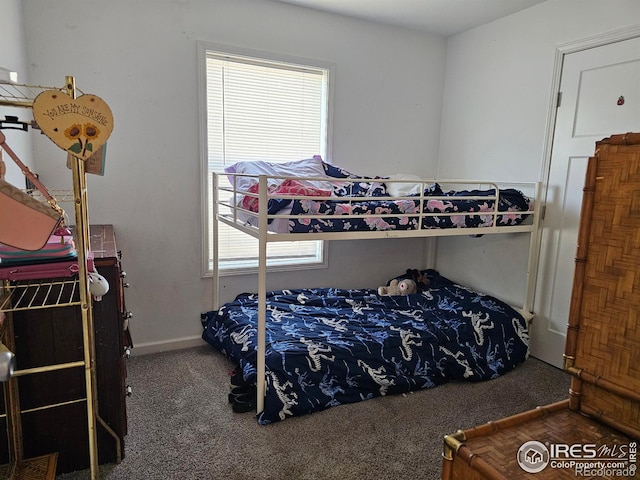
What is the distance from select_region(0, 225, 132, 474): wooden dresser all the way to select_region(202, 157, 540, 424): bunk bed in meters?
0.64

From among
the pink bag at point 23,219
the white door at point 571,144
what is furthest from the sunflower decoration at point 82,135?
the white door at point 571,144

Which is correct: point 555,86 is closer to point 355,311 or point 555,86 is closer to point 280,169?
point 280,169

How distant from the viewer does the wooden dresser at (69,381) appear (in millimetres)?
1570

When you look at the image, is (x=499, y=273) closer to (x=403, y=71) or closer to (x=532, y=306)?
(x=532, y=306)

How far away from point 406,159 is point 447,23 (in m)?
1.07

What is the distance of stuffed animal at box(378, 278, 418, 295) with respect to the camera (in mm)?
3355

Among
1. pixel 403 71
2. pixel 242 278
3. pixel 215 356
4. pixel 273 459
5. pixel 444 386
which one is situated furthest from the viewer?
pixel 403 71

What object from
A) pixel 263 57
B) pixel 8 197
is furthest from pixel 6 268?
pixel 263 57

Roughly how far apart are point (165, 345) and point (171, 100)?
164cm

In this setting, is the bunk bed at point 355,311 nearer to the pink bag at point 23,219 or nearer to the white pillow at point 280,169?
the white pillow at point 280,169

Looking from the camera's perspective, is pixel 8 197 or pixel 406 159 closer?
pixel 8 197

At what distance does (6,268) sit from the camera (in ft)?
4.38

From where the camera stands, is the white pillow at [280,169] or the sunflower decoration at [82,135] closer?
the sunflower decoration at [82,135]

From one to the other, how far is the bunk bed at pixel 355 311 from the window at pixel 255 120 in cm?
19
